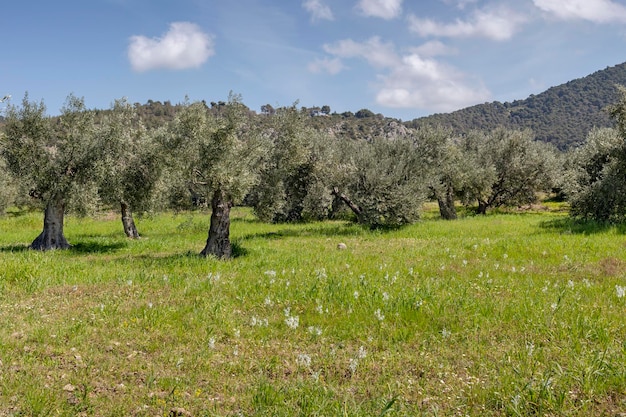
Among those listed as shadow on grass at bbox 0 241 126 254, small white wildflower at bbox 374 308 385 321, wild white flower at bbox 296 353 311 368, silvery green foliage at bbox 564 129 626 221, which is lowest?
shadow on grass at bbox 0 241 126 254

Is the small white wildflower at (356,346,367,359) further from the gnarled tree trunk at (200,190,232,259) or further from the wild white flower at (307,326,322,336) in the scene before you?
the gnarled tree trunk at (200,190,232,259)

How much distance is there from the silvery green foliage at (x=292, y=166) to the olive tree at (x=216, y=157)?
2.44 metres

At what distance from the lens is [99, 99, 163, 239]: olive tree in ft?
70.1

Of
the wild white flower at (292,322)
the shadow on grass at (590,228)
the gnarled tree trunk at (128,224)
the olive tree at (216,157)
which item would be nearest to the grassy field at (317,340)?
the wild white flower at (292,322)

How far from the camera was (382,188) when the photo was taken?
28.4 m

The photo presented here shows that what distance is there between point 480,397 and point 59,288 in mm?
10774

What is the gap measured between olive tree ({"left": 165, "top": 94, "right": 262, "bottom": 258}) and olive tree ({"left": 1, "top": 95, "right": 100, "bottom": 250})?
20.3 feet

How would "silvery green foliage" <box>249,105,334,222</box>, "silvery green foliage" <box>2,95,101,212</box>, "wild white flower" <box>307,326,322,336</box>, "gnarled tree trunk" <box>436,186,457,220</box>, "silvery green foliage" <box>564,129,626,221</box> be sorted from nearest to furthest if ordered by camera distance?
"wild white flower" <box>307,326,322,336</box>, "silvery green foliage" <box>2,95,101,212</box>, "silvery green foliage" <box>249,105,334,222</box>, "silvery green foliage" <box>564,129,626,221</box>, "gnarled tree trunk" <box>436,186,457,220</box>

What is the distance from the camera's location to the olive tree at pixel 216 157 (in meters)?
17.1

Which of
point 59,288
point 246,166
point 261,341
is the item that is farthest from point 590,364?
point 246,166

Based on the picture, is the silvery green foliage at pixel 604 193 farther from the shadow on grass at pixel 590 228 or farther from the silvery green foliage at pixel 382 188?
the silvery green foliage at pixel 382 188

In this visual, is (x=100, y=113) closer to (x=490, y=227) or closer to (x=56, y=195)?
(x=56, y=195)

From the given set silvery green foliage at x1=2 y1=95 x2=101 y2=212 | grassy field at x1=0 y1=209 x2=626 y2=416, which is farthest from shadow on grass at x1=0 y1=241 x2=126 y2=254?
grassy field at x1=0 y1=209 x2=626 y2=416

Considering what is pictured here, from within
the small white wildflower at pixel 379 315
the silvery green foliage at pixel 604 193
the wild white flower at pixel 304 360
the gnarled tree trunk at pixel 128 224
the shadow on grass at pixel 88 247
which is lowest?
the shadow on grass at pixel 88 247
